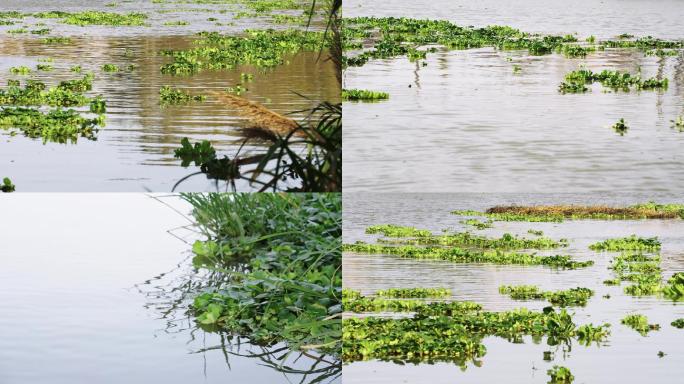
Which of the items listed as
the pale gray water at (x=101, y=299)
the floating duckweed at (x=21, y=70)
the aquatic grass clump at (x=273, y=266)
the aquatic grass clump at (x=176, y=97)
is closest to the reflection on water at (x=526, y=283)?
the aquatic grass clump at (x=273, y=266)

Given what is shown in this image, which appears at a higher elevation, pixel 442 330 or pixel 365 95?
pixel 365 95

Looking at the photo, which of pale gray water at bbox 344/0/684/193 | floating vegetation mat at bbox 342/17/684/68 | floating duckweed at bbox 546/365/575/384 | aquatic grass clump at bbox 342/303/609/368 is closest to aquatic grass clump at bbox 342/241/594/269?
pale gray water at bbox 344/0/684/193

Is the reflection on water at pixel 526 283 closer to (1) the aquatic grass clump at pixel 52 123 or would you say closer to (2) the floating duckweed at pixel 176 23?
(1) the aquatic grass clump at pixel 52 123

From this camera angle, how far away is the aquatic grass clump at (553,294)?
8.38m

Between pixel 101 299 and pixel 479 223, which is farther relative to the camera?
pixel 479 223

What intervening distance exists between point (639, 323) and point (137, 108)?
7.15 metres

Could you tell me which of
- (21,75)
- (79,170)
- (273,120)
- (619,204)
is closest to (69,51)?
(21,75)

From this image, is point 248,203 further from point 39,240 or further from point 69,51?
point 69,51

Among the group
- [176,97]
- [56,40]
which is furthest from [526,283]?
[56,40]

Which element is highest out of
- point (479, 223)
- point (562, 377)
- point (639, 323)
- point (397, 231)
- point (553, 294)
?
point (562, 377)

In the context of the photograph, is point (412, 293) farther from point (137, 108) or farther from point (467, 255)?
point (137, 108)

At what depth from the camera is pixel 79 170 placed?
8789mm

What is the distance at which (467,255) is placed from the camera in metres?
10.5

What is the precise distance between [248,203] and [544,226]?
6669mm
